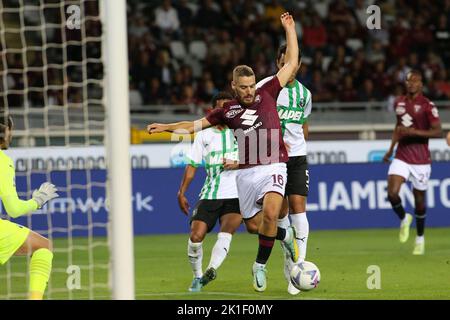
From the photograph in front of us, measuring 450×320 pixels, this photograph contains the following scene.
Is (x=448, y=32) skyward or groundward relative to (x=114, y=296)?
skyward

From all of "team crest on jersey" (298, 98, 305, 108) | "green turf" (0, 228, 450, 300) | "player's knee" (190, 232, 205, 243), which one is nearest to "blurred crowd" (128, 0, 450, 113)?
"green turf" (0, 228, 450, 300)

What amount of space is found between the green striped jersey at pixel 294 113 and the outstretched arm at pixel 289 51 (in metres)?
0.71

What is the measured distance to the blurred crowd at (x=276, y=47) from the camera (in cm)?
2175

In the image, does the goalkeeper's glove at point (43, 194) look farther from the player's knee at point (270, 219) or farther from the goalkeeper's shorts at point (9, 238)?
the player's knee at point (270, 219)

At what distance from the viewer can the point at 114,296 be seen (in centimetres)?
770

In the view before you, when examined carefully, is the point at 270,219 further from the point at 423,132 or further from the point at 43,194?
the point at 423,132

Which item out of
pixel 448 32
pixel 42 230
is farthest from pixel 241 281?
pixel 448 32

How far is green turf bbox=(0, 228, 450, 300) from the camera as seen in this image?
10.5 m

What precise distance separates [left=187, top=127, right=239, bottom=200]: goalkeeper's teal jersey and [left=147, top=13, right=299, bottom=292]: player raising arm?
33.7 inches

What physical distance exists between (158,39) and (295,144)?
11.6m

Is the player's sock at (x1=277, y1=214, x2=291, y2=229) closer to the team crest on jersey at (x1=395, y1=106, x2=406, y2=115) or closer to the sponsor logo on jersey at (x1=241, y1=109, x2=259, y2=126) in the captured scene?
the sponsor logo on jersey at (x1=241, y1=109, x2=259, y2=126)

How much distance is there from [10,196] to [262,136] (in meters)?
2.68

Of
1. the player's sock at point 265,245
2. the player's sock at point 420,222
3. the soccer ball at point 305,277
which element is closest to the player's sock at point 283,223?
the player's sock at point 265,245
